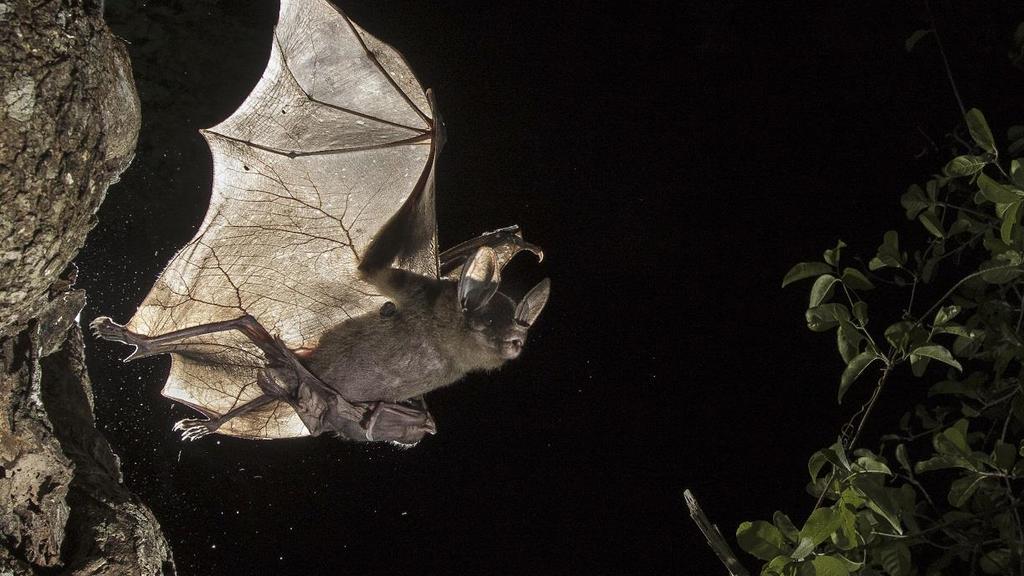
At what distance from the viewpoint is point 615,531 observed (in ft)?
5.61

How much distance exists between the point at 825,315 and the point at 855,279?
8 centimetres

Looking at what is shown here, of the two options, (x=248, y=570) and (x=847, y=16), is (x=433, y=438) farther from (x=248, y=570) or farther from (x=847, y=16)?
(x=847, y=16)

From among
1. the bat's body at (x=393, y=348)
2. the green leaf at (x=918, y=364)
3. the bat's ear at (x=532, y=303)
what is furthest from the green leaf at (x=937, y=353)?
the bat's body at (x=393, y=348)

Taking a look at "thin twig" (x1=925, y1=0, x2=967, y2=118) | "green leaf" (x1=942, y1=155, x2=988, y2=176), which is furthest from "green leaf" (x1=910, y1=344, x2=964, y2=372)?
"thin twig" (x1=925, y1=0, x2=967, y2=118)

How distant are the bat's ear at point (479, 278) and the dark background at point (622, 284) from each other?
183 millimetres

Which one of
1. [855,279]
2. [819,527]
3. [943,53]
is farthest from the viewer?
[943,53]

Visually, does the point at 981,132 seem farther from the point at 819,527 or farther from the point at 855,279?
the point at 819,527

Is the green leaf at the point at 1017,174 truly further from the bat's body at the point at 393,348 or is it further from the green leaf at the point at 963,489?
the bat's body at the point at 393,348

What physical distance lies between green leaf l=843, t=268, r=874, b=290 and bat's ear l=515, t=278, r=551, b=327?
0.51 metres

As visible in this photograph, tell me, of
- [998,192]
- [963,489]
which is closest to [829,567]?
[963,489]

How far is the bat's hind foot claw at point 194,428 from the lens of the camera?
1361 millimetres

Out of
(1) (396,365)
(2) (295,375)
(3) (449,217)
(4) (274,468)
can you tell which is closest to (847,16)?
(3) (449,217)

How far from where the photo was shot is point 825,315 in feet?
3.35

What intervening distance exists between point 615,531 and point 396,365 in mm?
691
